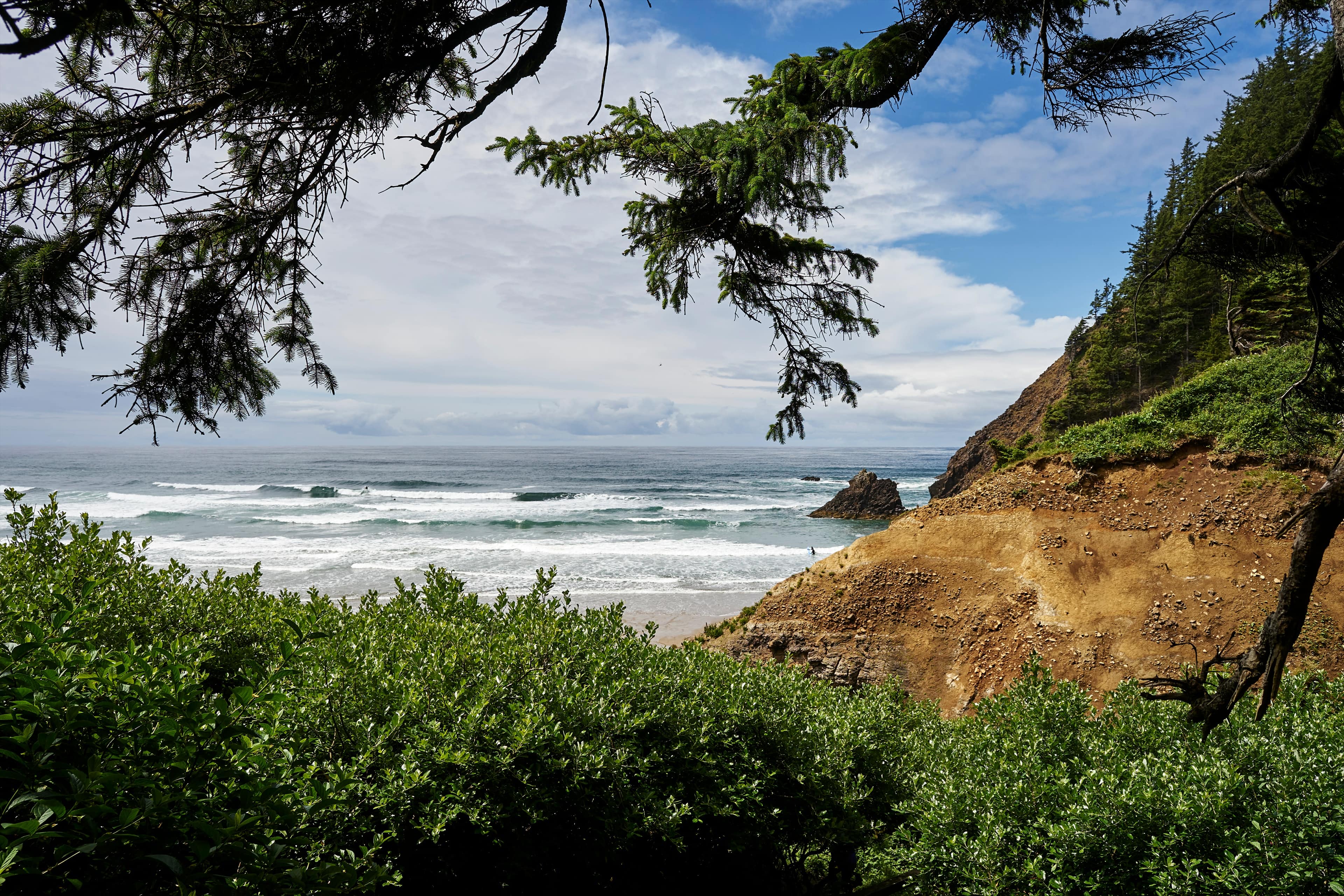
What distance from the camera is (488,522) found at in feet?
125

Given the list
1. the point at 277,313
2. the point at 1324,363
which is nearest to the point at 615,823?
the point at 277,313

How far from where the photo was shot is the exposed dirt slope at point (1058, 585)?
33.2 feet

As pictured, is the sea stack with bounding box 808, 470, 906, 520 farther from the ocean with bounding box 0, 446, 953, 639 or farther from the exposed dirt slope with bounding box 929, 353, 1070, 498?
the exposed dirt slope with bounding box 929, 353, 1070, 498

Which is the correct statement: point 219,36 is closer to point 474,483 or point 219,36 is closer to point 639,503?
point 639,503

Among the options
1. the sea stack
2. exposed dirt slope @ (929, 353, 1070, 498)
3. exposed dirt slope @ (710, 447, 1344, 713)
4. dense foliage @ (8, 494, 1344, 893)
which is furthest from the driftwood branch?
exposed dirt slope @ (929, 353, 1070, 498)

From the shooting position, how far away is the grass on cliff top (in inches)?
464

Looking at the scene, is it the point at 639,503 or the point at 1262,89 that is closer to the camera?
the point at 1262,89

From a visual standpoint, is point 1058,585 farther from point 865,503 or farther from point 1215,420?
point 865,503

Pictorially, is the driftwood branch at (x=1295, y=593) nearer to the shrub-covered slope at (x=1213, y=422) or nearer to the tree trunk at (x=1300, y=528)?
the tree trunk at (x=1300, y=528)

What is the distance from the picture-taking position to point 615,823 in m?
3.49

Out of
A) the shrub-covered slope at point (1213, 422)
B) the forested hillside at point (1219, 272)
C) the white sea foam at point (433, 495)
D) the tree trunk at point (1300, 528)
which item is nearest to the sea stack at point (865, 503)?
the forested hillside at point (1219, 272)

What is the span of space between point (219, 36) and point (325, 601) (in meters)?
3.68

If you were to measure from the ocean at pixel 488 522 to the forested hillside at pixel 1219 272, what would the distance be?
1179 cm

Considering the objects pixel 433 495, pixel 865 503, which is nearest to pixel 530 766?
pixel 865 503
